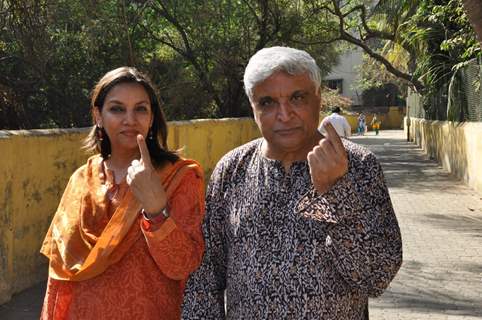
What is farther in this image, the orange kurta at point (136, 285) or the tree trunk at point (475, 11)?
the tree trunk at point (475, 11)

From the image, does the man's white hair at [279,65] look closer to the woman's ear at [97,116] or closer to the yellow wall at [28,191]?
the woman's ear at [97,116]

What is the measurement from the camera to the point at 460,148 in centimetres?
1708

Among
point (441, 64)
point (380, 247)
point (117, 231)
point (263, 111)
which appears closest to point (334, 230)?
point (380, 247)

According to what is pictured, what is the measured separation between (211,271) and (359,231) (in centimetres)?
61

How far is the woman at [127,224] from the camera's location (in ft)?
8.70

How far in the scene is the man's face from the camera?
2398 millimetres

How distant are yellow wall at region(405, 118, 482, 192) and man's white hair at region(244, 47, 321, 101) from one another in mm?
12386

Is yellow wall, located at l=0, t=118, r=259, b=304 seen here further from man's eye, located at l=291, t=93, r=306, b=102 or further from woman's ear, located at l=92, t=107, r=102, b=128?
man's eye, located at l=291, t=93, r=306, b=102

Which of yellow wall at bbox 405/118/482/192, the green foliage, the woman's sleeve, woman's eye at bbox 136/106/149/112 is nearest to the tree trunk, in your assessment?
woman's eye at bbox 136/106/149/112

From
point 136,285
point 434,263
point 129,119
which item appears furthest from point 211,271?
point 434,263

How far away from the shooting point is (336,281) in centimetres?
231

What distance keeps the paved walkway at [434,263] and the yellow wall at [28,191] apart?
23 cm

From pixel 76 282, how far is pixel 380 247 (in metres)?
1.21

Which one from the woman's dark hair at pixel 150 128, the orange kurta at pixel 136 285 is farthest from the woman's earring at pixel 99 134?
the orange kurta at pixel 136 285
